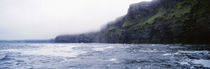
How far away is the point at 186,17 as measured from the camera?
298ft

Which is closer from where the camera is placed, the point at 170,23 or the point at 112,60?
the point at 112,60

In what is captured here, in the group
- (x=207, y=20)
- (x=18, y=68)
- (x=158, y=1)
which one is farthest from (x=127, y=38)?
(x=18, y=68)

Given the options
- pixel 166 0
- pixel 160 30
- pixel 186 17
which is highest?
pixel 166 0

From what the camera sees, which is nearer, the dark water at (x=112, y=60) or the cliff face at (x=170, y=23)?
the dark water at (x=112, y=60)

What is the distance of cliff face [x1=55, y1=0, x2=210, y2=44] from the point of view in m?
80.8

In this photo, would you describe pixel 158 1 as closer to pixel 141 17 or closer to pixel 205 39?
pixel 141 17

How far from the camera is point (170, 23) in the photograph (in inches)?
3932

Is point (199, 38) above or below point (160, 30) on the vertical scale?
below

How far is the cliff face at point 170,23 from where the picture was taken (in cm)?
8081

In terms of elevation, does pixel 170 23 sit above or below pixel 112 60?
above

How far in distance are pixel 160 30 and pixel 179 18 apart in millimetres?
15419

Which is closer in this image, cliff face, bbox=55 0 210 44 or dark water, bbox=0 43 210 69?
dark water, bbox=0 43 210 69

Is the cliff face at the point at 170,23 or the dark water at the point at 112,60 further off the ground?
the cliff face at the point at 170,23

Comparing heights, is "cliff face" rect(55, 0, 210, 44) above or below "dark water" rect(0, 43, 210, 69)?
above
